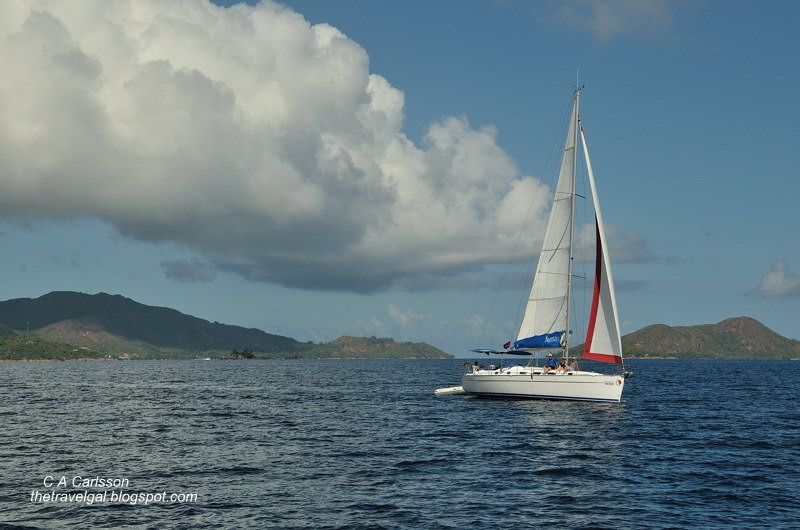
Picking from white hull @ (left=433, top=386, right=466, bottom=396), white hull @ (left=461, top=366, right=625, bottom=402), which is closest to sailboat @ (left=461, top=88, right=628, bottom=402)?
white hull @ (left=461, top=366, right=625, bottom=402)

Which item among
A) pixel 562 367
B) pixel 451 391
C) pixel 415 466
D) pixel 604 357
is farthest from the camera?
pixel 451 391

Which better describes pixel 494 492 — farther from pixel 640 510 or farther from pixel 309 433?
pixel 309 433

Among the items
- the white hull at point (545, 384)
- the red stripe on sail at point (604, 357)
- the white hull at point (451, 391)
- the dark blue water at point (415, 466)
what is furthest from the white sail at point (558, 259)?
the white hull at point (451, 391)

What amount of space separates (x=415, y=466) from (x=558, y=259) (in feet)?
108

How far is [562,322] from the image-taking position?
61.2 m

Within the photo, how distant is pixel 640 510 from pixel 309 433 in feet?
81.0

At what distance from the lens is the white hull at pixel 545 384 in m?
55.3

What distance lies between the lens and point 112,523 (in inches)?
916

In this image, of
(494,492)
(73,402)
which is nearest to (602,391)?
(494,492)

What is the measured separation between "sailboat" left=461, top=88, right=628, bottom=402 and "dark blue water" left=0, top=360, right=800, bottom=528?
85.2 inches

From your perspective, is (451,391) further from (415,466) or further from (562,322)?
(415,466)

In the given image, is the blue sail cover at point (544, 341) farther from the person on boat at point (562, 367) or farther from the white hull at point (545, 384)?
the white hull at point (545, 384)

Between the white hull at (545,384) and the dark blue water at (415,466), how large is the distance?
1.53 m

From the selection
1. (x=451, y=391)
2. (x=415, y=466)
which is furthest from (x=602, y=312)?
(x=415, y=466)
